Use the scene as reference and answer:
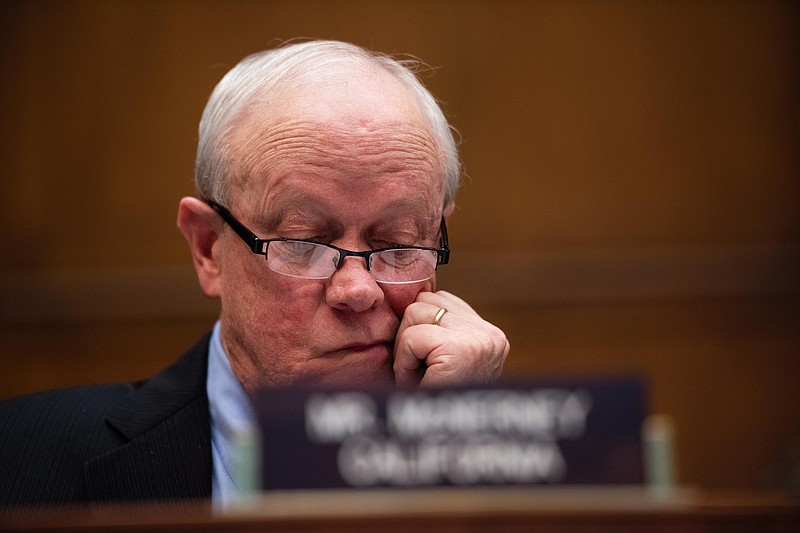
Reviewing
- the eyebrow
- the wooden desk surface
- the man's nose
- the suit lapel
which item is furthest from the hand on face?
the wooden desk surface

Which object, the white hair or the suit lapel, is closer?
the suit lapel

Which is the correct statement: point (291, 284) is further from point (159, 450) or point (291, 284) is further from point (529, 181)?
point (529, 181)

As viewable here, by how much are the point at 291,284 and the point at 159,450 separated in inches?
18.2

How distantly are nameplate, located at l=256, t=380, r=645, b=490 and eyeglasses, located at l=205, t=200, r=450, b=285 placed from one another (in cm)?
84

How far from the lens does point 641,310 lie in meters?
4.28

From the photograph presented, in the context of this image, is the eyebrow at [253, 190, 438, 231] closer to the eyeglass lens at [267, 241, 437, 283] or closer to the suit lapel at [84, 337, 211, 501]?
the eyeglass lens at [267, 241, 437, 283]

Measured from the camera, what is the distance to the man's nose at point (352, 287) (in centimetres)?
198

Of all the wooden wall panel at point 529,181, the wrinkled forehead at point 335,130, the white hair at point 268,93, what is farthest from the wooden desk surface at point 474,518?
the wooden wall panel at point 529,181

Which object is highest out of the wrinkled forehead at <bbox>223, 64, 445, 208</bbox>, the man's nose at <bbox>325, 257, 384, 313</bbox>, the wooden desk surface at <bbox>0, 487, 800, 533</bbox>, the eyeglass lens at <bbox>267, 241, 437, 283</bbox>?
the wrinkled forehead at <bbox>223, 64, 445, 208</bbox>

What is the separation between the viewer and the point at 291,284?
2020mm

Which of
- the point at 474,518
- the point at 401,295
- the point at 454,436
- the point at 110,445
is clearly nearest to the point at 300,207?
the point at 401,295

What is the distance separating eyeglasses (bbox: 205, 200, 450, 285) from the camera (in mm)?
2008

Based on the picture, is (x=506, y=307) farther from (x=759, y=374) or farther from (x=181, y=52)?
(x=181, y=52)

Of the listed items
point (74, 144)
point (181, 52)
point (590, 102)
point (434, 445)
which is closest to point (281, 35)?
point (181, 52)
